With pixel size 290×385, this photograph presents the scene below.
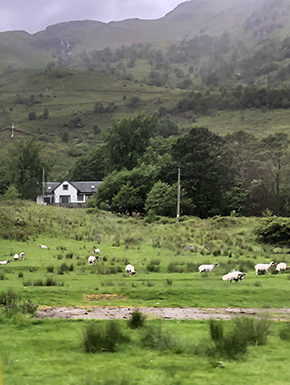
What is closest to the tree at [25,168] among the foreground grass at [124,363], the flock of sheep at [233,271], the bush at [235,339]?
the flock of sheep at [233,271]

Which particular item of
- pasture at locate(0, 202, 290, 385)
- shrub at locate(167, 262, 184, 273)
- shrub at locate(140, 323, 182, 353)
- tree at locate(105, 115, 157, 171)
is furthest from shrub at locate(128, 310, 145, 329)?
tree at locate(105, 115, 157, 171)

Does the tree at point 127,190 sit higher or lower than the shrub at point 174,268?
higher

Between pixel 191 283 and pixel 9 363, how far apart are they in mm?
12136

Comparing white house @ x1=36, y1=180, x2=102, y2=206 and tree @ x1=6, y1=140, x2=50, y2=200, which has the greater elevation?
tree @ x1=6, y1=140, x2=50, y2=200

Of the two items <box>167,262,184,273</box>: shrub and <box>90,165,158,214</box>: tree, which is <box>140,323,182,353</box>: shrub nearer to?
<box>167,262,184,273</box>: shrub

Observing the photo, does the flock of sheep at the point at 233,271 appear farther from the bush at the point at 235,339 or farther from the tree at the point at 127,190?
the tree at the point at 127,190

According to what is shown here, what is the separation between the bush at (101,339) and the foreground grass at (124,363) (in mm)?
158

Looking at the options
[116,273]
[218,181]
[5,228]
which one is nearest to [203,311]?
[116,273]

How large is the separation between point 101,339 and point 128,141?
82361mm

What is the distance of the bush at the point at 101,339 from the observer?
350 inches

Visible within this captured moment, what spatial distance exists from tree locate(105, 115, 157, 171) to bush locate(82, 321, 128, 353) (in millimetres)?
78860

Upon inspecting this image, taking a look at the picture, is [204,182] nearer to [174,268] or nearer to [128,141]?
[128,141]

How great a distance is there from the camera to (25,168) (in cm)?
8619

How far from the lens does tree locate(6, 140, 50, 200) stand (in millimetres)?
84750
